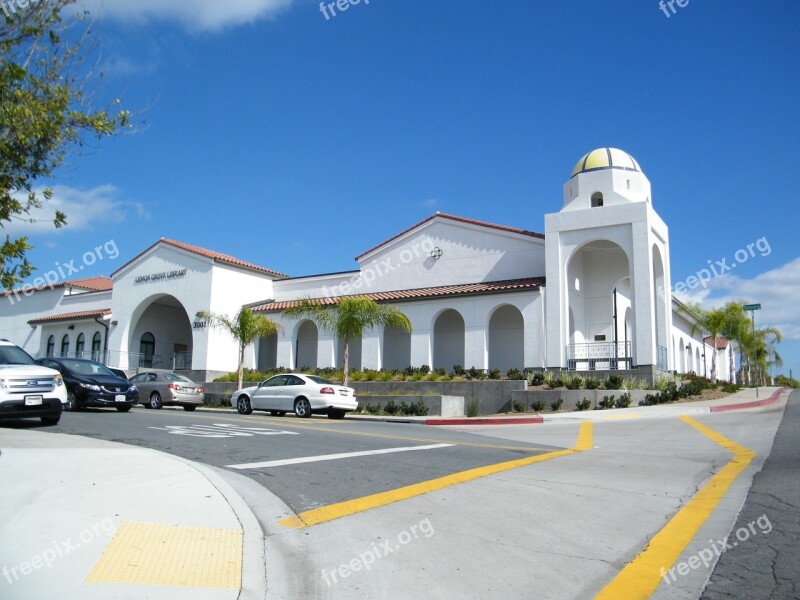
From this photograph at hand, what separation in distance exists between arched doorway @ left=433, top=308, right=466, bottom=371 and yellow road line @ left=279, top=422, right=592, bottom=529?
2024cm

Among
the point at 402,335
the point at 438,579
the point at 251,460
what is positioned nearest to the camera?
the point at 438,579

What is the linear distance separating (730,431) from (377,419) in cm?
1047

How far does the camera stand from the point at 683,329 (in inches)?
1596

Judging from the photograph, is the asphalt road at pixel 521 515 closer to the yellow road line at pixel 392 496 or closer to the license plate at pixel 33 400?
the yellow road line at pixel 392 496

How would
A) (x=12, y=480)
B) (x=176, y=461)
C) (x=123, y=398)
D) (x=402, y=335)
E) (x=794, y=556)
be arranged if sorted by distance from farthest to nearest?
(x=402, y=335) → (x=123, y=398) → (x=176, y=461) → (x=12, y=480) → (x=794, y=556)

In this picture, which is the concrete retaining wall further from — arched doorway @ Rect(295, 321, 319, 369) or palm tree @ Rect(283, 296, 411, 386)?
arched doorway @ Rect(295, 321, 319, 369)

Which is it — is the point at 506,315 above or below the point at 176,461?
above

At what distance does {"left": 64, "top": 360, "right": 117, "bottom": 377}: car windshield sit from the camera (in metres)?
18.7

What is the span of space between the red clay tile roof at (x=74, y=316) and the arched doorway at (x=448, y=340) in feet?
70.7

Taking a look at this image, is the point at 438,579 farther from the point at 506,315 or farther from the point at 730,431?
the point at 506,315

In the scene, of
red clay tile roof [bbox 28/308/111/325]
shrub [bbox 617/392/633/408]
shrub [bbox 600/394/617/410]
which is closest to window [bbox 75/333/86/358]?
red clay tile roof [bbox 28/308/111/325]

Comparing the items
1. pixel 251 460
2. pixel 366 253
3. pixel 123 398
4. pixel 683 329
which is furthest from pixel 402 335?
pixel 251 460

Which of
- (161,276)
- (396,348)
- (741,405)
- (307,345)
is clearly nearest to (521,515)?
(741,405)

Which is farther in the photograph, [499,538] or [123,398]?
[123,398]
